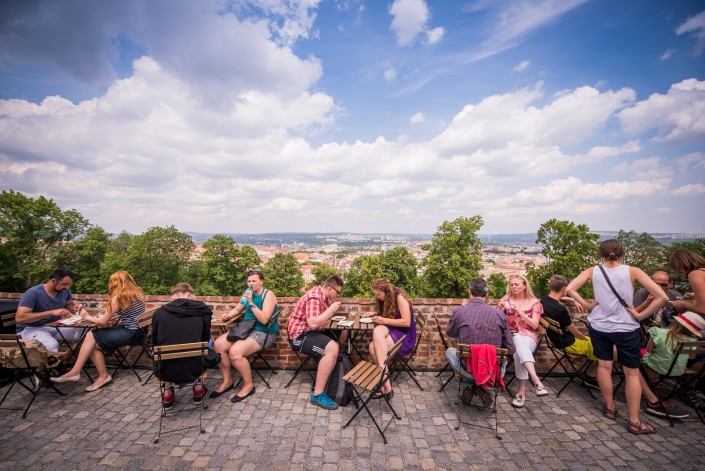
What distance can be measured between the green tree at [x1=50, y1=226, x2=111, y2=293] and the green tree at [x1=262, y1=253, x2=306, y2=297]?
1538cm

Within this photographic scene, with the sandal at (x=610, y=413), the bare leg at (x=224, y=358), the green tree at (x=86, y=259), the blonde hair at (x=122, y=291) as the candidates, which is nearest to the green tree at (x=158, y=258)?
the green tree at (x=86, y=259)

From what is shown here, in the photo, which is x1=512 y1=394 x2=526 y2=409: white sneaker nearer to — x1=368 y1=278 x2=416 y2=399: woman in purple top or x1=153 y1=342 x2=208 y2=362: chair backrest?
x1=368 y1=278 x2=416 y2=399: woman in purple top

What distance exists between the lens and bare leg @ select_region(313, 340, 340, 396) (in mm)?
3887

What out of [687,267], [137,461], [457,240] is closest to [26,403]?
[137,461]

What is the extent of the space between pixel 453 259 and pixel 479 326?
25.5 metres

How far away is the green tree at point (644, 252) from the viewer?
2717 cm

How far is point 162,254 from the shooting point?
3019cm

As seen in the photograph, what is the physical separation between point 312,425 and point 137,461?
5.63 ft

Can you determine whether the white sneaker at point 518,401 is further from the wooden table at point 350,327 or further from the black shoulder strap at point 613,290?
the wooden table at point 350,327

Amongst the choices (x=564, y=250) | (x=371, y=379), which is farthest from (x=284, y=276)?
(x=371, y=379)

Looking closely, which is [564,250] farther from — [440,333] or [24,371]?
[24,371]

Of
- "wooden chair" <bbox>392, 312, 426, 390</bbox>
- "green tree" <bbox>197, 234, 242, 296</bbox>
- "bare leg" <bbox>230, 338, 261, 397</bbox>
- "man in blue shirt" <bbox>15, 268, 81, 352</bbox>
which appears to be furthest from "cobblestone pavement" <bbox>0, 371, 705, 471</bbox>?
"green tree" <bbox>197, 234, 242, 296</bbox>

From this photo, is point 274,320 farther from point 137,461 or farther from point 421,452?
point 421,452

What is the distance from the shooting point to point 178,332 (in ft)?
11.4
